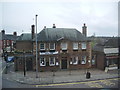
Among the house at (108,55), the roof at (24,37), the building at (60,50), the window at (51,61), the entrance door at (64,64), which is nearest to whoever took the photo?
the building at (60,50)

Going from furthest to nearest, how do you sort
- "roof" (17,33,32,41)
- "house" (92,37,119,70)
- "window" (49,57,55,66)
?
"roof" (17,33,32,41) < "window" (49,57,55,66) < "house" (92,37,119,70)

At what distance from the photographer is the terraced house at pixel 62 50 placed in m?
26.2

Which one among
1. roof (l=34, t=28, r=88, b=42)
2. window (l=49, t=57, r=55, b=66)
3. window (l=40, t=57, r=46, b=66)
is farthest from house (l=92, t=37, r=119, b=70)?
window (l=40, t=57, r=46, b=66)

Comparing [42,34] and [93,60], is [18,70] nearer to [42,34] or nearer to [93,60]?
[42,34]

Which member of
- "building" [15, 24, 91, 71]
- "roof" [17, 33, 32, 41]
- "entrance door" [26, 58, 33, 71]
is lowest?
"entrance door" [26, 58, 33, 71]

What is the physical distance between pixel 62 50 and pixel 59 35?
128 inches

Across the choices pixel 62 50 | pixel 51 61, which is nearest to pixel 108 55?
pixel 62 50

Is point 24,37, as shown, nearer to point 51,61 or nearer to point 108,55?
point 51,61

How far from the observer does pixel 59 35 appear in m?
27.8

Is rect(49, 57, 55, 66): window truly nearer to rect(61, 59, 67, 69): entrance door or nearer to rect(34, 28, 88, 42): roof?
rect(61, 59, 67, 69): entrance door

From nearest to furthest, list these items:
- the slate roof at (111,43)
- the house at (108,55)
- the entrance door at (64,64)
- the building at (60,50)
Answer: the building at (60,50), the house at (108,55), the entrance door at (64,64), the slate roof at (111,43)

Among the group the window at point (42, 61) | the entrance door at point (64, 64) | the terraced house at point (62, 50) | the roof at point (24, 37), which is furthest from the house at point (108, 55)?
the roof at point (24, 37)

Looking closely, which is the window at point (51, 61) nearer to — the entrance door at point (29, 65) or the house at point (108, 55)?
the entrance door at point (29, 65)

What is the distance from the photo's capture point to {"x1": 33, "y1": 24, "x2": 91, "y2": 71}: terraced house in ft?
85.8
